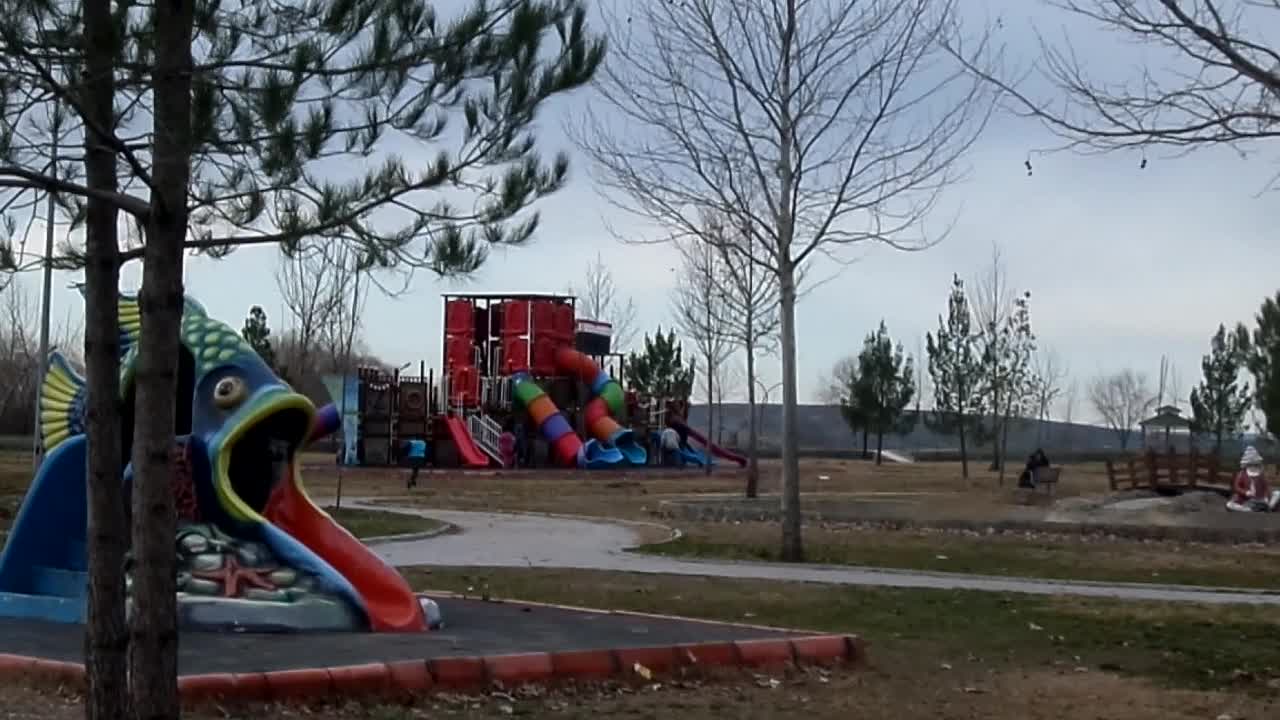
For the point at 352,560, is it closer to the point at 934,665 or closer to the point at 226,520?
the point at 226,520

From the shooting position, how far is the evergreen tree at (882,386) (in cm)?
8050

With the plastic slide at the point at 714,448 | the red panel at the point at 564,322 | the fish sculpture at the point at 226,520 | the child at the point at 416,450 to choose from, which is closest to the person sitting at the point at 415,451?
the child at the point at 416,450

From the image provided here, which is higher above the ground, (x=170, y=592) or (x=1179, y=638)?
(x=170, y=592)

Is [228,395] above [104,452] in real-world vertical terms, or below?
above

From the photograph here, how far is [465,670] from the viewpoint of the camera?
10078 mm

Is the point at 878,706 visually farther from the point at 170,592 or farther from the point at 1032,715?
the point at 170,592

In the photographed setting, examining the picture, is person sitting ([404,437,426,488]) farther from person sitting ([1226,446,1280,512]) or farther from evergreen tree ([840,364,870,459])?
evergreen tree ([840,364,870,459])

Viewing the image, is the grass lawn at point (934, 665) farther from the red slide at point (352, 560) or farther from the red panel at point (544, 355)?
the red panel at point (544, 355)

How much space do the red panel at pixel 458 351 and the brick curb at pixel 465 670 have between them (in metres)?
46.3

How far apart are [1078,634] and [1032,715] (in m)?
3.95

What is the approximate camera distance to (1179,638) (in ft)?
44.5

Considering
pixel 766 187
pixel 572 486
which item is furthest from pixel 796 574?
pixel 572 486

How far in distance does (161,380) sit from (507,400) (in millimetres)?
50038

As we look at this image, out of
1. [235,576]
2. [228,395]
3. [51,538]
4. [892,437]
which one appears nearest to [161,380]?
[235,576]
